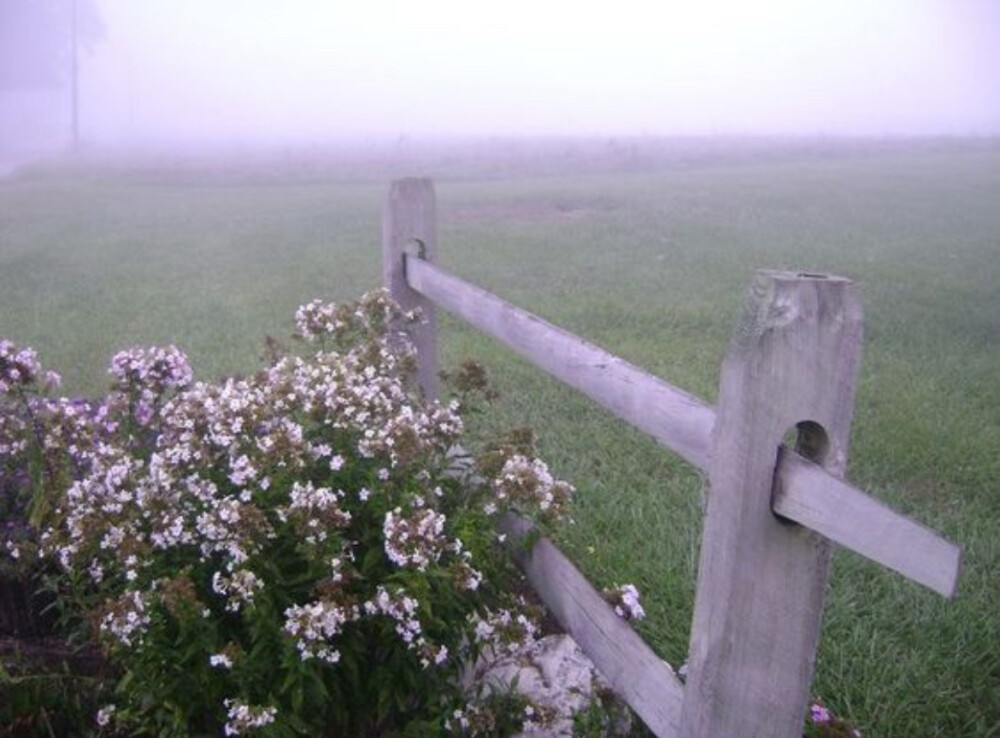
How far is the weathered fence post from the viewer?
379 cm

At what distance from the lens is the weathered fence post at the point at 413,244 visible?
3793 millimetres

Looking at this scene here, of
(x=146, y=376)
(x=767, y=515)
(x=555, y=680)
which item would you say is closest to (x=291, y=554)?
(x=146, y=376)

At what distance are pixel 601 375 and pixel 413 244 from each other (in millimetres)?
1738

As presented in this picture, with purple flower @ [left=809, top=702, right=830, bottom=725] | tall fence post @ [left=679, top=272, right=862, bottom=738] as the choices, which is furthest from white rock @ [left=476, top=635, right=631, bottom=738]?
tall fence post @ [left=679, top=272, right=862, bottom=738]

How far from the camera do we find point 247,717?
6.84ft

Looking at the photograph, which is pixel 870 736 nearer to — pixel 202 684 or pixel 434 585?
pixel 434 585

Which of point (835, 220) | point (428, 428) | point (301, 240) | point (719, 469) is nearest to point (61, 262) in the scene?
point (301, 240)

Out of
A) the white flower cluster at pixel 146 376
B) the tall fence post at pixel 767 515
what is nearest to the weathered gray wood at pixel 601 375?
the tall fence post at pixel 767 515

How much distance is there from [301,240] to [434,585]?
1248cm

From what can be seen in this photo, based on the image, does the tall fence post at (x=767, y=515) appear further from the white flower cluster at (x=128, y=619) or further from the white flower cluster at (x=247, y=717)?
the white flower cluster at (x=128, y=619)

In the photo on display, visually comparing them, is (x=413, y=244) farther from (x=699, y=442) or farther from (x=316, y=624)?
(x=699, y=442)

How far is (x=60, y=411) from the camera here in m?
2.89

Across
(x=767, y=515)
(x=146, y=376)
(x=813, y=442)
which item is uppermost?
(x=813, y=442)

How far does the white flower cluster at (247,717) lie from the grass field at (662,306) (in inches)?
55.8
